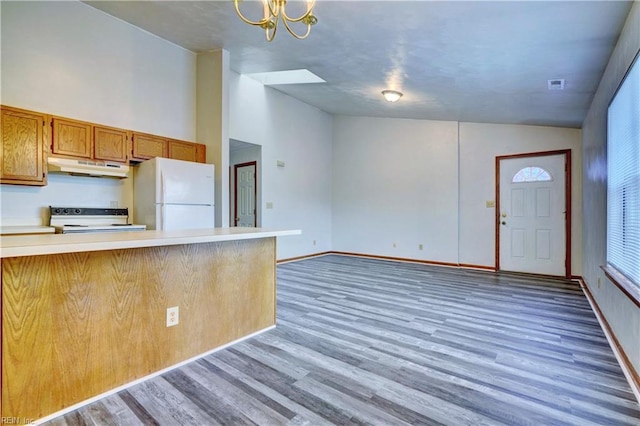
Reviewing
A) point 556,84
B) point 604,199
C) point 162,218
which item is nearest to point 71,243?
point 162,218

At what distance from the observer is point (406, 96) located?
479 cm

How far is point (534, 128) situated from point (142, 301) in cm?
597

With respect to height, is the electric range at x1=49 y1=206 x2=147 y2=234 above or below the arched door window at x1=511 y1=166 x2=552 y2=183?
below

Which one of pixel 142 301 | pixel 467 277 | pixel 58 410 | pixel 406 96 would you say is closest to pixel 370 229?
pixel 467 277

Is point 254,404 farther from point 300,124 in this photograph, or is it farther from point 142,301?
point 300,124

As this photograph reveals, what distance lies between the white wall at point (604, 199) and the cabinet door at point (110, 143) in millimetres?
4560

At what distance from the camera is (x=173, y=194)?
381 centimetres

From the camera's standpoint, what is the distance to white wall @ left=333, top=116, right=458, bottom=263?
621 cm

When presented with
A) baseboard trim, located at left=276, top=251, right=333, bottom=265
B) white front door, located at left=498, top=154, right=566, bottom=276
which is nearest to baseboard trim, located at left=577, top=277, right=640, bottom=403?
white front door, located at left=498, top=154, right=566, bottom=276

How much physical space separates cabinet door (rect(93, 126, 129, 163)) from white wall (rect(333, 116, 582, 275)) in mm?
4749

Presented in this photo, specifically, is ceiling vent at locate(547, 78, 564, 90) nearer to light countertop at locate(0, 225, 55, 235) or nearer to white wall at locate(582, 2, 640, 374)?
white wall at locate(582, 2, 640, 374)

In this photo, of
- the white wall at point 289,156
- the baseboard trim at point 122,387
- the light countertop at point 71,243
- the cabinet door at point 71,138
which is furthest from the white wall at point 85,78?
the baseboard trim at point 122,387

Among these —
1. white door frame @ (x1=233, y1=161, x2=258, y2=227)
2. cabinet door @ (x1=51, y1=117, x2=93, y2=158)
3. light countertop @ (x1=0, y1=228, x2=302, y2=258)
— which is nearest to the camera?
light countertop @ (x1=0, y1=228, x2=302, y2=258)

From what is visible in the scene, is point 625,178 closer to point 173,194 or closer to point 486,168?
point 486,168
